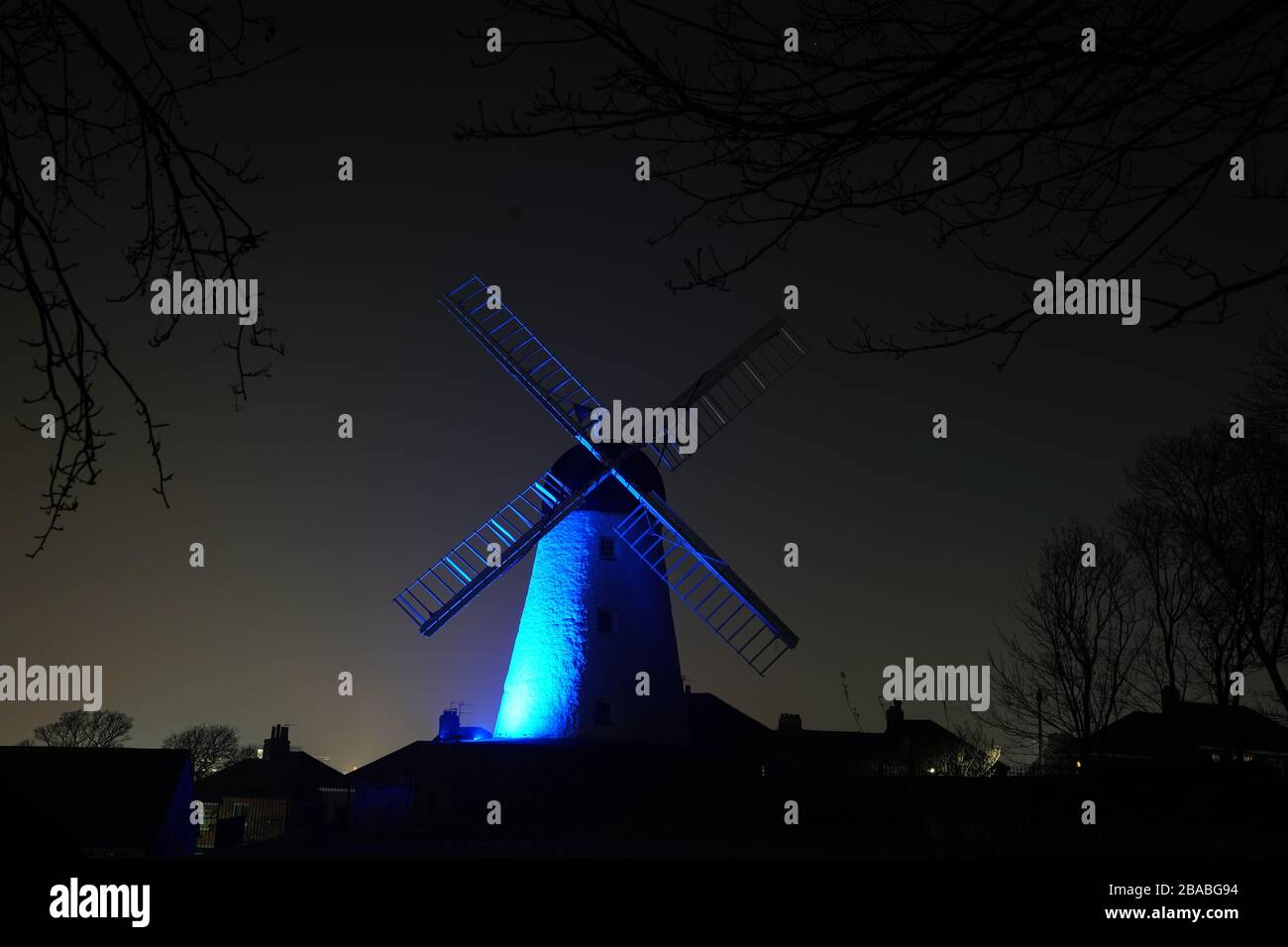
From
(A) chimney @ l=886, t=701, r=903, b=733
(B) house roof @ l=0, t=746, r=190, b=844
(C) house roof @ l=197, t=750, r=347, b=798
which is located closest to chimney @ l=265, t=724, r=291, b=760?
(C) house roof @ l=197, t=750, r=347, b=798

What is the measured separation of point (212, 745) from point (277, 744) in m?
29.0

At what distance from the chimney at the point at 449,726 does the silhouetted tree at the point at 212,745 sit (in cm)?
4938

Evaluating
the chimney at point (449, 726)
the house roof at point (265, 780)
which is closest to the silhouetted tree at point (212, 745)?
the house roof at point (265, 780)

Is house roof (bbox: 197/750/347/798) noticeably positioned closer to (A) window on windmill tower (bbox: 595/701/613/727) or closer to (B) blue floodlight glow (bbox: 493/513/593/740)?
(B) blue floodlight glow (bbox: 493/513/593/740)

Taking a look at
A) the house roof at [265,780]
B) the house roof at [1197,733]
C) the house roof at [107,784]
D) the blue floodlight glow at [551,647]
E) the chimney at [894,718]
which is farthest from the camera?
the chimney at [894,718]

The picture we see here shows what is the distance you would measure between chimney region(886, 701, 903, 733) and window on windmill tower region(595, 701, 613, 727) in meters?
38.4

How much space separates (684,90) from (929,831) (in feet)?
50.0

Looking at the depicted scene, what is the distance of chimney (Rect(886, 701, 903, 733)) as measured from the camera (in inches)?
2739

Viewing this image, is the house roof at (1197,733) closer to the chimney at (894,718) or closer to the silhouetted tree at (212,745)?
the chimney at (894,718)

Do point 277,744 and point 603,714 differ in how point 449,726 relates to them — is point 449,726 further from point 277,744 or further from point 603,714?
point 277,744

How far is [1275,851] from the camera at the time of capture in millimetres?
19438

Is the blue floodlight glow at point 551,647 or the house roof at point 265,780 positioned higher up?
the blue floodlight glow at point 551,647

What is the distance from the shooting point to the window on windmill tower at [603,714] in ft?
111
